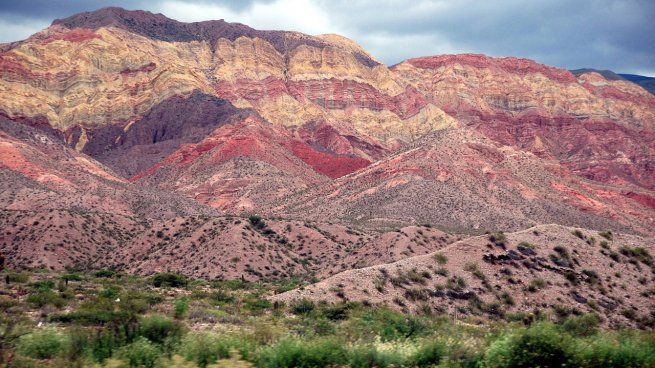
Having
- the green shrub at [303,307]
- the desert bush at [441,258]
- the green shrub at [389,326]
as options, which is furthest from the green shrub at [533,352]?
the desert bush at [441,258]

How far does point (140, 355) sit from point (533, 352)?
917 cm

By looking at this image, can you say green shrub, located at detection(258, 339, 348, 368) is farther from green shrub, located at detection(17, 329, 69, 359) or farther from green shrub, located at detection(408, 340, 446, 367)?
green shrub, located at detection(17, 329, 69, 359)

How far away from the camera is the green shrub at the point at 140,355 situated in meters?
13.7

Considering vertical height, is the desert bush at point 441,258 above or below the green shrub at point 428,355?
below

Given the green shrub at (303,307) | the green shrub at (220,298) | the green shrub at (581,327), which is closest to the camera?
the green shrub at (581,327)

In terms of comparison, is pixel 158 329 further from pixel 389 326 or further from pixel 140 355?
pixel 389 326

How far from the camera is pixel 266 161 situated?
127 metres

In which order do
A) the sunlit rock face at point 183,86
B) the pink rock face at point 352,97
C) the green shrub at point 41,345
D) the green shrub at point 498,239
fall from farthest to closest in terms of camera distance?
1. the pink rock face at point 352,97
2. the sunlit rock face at point 183,86
3. the green shrub at point 498,239
4. the green shrub at point 41,345

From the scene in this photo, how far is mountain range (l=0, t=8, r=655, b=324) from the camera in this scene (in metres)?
60.4

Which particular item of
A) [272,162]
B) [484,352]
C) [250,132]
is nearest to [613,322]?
[484,352]

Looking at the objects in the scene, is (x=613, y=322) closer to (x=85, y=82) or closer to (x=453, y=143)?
(x=453, y=143)

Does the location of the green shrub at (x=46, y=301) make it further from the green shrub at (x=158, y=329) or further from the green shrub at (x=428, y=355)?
the green shrub at (x=428, y=355)

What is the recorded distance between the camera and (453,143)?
116 meters

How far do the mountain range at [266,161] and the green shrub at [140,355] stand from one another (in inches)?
813
